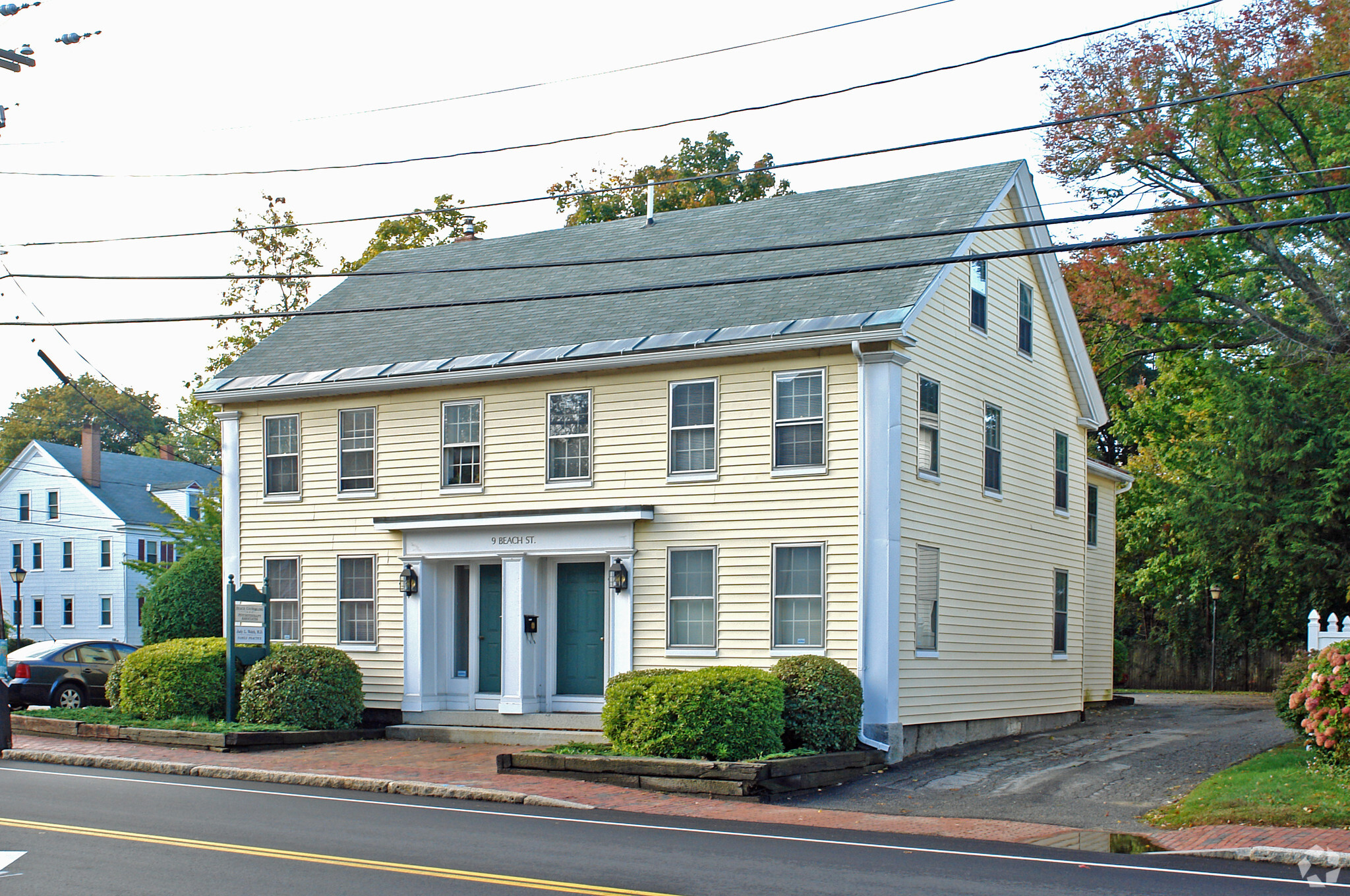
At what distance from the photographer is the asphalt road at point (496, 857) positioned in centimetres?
884

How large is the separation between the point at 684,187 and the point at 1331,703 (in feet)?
84.7

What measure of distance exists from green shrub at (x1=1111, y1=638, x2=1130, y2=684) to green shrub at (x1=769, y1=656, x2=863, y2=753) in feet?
76.6

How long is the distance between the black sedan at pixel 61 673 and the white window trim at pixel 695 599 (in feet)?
37.4

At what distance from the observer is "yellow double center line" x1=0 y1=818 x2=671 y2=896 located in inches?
340

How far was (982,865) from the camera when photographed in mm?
10148

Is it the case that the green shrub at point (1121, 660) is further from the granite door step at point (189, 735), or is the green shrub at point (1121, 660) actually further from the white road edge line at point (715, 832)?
the white road edge line at point (715, 832)

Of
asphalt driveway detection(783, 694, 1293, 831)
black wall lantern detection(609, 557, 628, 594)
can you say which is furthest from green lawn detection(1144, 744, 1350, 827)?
black wall lantern detection(609, 557, 628, 594)

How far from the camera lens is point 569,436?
19438mm

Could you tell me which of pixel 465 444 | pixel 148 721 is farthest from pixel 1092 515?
pixel 148 721

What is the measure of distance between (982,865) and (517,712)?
10.3 meters

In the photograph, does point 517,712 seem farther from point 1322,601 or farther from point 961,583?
point 1322,601

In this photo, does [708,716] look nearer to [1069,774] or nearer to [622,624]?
[622,624]

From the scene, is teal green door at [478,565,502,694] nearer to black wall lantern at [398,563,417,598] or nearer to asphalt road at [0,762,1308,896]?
black wall lantern at [398,563,417,598]

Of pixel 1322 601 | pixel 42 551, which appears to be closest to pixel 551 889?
pixel 1322 601
